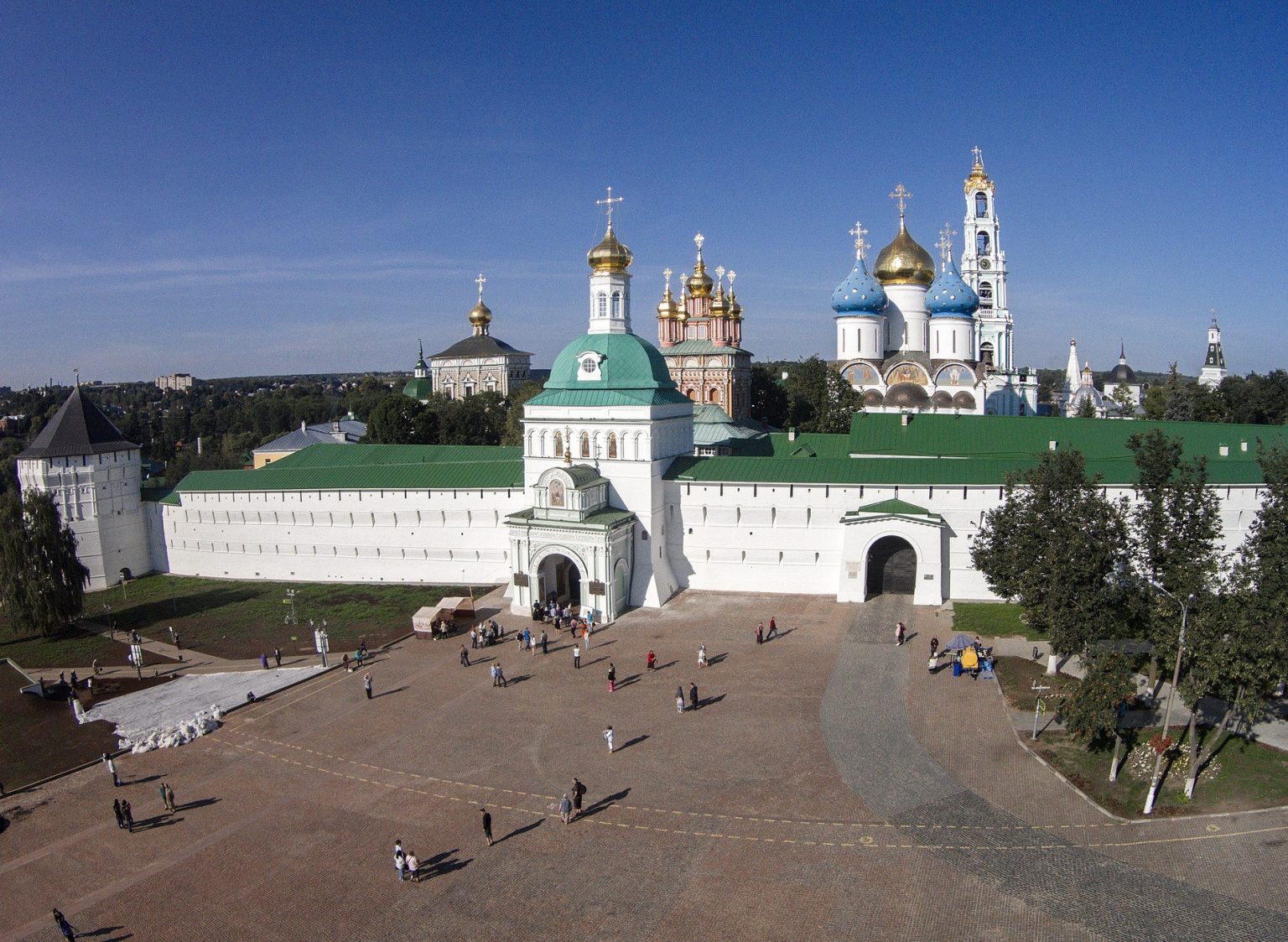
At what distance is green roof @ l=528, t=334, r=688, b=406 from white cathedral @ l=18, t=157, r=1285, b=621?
0.06 meters

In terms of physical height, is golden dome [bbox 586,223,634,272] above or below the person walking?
above

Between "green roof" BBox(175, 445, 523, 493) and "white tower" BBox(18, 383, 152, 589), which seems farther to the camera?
"white tower" BBox(18, 383, 152, 589)

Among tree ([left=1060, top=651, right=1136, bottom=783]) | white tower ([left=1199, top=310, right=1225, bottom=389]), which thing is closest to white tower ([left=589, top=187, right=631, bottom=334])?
tree ([left=1060, top=651, right=1136, bottom=783])

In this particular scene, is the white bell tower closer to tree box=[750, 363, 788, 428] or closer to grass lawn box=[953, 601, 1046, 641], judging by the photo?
tree box=[750, 363, 788, 428]

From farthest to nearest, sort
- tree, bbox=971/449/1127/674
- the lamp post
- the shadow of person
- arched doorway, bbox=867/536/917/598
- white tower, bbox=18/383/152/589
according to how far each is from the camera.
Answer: white tower, bbox=18/383/152/589 → arched doorway, bbox=867/536/917/598 → tree, bbox=971/449/1127/674 → the shadow of person → the lamp post

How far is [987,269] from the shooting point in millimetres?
53500

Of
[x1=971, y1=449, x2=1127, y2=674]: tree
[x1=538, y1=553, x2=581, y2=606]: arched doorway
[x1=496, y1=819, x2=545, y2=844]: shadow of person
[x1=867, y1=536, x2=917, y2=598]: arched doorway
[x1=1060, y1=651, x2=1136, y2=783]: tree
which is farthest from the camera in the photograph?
[x1=538, y1=553, x2=581, y2=606]: arched doorway

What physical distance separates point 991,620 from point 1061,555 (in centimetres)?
607

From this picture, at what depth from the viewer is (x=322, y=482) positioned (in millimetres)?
28750

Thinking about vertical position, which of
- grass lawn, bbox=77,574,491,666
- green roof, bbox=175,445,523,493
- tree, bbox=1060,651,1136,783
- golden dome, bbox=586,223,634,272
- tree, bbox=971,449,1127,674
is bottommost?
grass lawn, bbox=77,574,491,666

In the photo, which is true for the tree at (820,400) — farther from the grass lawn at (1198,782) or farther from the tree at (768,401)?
the grass lawn at (1198,782)

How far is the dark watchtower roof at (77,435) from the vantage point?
29.3 m

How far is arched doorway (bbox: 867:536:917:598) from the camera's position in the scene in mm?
24141

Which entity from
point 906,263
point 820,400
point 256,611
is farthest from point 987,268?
point 256,611
